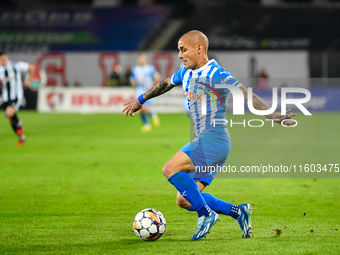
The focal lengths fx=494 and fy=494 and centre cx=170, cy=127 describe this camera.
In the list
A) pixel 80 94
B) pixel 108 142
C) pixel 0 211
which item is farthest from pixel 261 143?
pixel 80 94

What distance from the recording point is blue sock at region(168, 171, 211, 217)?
4699mm

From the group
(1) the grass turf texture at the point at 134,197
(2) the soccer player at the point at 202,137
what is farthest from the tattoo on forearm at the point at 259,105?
(1) the grass turf texture at the point at 134,197

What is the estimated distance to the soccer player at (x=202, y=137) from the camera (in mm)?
4719

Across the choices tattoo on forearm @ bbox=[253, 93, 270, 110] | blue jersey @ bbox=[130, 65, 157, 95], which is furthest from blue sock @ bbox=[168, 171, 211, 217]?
blue jersey @ bbox=[130, 65, 157, 95]

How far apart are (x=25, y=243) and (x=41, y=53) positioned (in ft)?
88.5

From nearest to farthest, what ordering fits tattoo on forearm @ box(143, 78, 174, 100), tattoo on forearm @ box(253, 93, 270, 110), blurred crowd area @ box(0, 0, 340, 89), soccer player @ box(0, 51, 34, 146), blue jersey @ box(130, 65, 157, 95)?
tattoo on forearm @ box(253, 93, 270, 110) < tattoo on forearm @ box(143, 78, 174, 100) < soccer player @ box(0, 51, 34, 146) < blue jersey @ box(130, 65, 157, 95) < blurred crowd area @ box(0, 0, 340, 89)

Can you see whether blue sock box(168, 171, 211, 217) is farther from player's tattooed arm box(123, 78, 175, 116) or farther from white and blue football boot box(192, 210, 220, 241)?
player's tattooed arm box(123, 78, 175, 116)

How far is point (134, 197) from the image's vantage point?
694cm

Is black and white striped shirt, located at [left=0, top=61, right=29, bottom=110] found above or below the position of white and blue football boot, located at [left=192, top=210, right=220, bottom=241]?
above

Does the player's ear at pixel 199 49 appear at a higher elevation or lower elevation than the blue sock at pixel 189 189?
higher

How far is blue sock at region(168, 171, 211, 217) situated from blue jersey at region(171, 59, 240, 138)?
1.55 ft

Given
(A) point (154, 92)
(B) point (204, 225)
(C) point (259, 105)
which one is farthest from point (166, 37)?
(B) point (204, 225)

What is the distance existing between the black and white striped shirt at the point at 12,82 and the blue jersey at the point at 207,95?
8995 mm

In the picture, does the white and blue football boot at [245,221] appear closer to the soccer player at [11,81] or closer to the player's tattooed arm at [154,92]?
the player's tattooed arm at [154,92]
